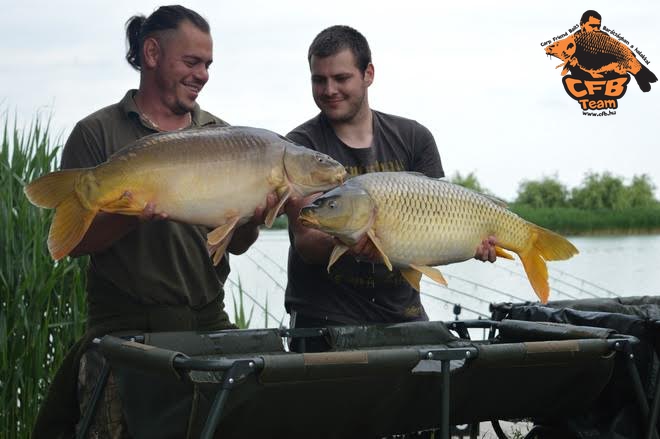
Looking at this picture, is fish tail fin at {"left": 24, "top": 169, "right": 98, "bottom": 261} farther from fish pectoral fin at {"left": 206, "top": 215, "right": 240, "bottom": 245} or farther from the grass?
the grass

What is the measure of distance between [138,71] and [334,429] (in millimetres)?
1060

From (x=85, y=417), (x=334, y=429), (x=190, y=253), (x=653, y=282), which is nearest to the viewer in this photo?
(x=334, y=429)

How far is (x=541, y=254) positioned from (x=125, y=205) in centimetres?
97

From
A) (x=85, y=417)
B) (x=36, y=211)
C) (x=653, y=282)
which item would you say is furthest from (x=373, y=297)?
(x=653, y=282)

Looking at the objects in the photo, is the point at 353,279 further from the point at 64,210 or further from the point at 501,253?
the point at 64,210

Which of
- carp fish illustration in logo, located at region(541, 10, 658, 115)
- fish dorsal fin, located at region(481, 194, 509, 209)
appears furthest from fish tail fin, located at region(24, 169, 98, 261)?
carp fish illustration in logo, located at region(541, 10, 658, 115)

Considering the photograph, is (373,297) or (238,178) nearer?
(238,178)

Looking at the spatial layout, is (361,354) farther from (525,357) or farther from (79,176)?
(79,176)

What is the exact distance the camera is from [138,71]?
2318 mm

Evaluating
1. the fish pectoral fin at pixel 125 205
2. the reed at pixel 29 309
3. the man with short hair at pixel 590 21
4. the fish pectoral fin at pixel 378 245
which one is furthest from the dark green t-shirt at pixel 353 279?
the man with short hair at pixel 590 21

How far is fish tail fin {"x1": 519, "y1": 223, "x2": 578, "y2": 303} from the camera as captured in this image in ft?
7.06

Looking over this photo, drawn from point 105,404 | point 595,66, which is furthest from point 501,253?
point 595,66

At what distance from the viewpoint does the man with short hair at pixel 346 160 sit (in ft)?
7.61

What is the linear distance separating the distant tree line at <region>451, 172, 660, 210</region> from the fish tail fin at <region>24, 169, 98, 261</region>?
10100mm
